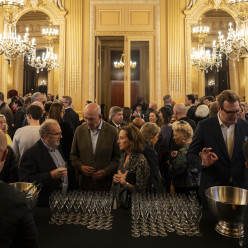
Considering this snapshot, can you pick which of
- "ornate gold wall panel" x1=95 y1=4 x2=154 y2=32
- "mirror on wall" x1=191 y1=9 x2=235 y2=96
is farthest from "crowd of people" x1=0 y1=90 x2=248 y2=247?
"mirror on wall" x1=191 y1=9 x2=235 y2=96

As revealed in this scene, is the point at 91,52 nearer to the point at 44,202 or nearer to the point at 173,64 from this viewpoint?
the point at 173,64

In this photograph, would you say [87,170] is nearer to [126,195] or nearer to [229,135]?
[126,195]

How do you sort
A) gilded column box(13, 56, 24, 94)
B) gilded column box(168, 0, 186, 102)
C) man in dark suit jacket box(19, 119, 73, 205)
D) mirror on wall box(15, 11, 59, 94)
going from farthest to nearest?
1. gilded column box(13, 56, 24, 94)
2. mirror on wall box(15, 11, 59, 94)
3. gilded column box(168, 0, 186, 102)
4. man in dark suit jacket box(19, 119, 73, 205)

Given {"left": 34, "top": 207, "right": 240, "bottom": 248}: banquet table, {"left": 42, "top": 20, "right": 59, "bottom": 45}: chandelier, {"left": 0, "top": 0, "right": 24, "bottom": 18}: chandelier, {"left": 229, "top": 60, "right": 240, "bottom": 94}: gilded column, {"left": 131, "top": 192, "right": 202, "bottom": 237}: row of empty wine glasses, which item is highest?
{"left": 42, "top": 20, "right": 59, "bottom": 45}: chandelier

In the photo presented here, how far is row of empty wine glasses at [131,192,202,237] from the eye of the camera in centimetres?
201

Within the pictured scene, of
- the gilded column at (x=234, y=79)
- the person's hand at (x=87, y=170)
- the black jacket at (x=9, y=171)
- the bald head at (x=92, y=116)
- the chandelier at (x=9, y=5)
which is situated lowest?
the person's hand at (x=87, y=170)

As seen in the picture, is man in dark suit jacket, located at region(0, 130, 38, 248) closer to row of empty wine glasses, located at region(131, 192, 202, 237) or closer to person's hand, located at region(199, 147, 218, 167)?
row of empty wine glasses, located at region(131, 192, 202, 237)

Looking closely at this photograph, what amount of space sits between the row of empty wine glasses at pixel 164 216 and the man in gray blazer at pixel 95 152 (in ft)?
4.78

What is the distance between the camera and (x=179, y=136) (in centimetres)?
391

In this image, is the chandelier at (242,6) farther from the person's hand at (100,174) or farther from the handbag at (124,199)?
the handbag at (124,199)

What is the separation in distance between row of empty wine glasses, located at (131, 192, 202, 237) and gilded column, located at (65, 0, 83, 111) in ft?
28.5

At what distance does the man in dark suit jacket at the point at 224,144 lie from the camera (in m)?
2.89

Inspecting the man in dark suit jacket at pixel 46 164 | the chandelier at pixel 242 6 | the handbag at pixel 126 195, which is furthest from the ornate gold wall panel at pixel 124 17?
the handbag at pixel 126 195

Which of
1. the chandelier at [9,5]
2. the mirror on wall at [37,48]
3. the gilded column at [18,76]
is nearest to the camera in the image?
the chandelier at [9,5]
